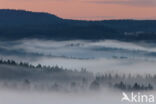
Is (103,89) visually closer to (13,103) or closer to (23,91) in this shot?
(23,91)

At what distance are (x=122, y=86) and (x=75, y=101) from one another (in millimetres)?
44598

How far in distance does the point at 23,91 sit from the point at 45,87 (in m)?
26.7

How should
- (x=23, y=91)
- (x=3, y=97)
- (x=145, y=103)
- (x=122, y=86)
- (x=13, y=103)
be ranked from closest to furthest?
(x=145, y=103)
(x=3, y=97)
(x=13, y=103)
(x=23, y=91)
(x=122, y=86)

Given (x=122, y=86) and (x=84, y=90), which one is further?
(x=122, y=86)

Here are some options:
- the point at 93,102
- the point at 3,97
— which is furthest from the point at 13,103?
the point at 93,102

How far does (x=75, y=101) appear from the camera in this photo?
15088 centimetres

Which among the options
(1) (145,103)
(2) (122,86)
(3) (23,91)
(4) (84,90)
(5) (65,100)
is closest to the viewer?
(1) (145,103)

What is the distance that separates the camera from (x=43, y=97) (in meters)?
152

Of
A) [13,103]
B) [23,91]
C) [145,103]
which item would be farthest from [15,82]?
[145,103]

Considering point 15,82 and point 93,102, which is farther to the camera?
point 15,82

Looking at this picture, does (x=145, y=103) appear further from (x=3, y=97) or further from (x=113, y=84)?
(x=113, y=84)

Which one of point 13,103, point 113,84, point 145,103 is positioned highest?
point 145,103

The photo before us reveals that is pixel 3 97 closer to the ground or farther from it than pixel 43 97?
farther from it

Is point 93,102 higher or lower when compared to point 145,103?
lower
